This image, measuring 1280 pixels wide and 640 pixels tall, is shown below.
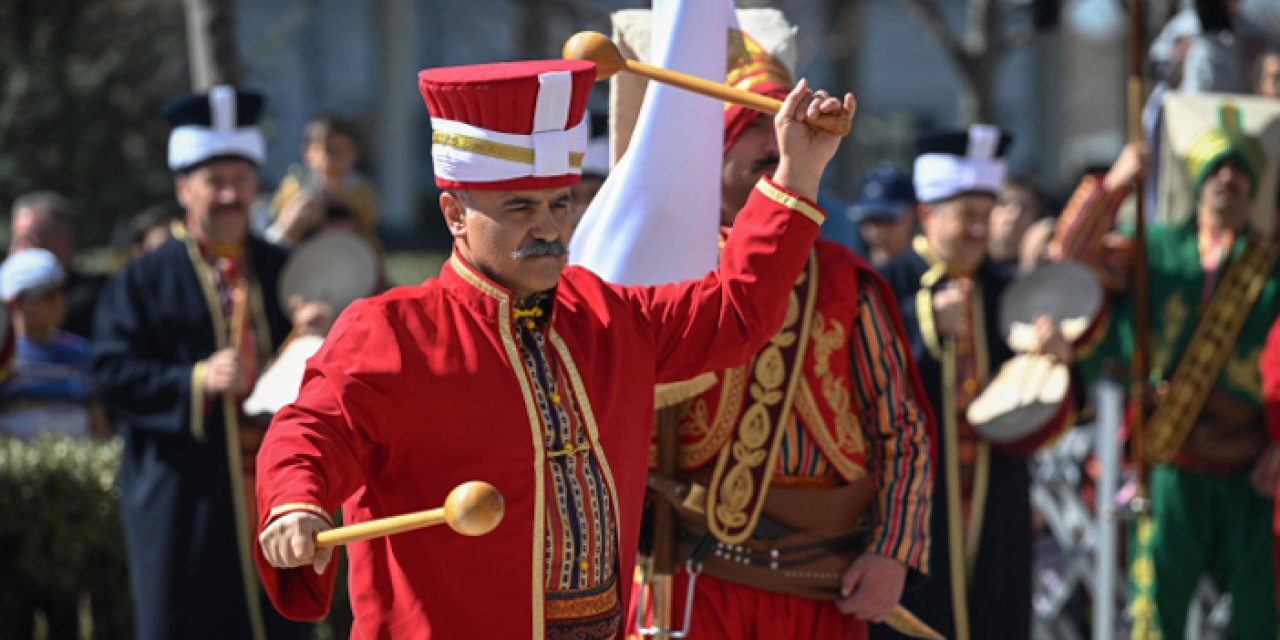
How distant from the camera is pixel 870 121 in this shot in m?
27.2

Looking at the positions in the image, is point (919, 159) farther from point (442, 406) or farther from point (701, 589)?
point (442, 406)

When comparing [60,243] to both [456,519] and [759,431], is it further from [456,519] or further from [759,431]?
[456,519]

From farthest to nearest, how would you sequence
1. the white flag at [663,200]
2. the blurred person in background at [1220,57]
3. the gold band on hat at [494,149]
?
the blurred person in background at [1220,57]
the white flag at [663,200]
the gold band on hat at [494,149]

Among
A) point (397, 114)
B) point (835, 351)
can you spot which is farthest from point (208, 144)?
point (397, 114)

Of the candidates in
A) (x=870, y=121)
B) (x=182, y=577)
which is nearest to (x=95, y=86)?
(x=182, y=577)

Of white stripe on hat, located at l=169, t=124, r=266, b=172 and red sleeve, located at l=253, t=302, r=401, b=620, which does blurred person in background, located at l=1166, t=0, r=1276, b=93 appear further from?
red sleeve, located at l=253, t=302, r=401, b=620

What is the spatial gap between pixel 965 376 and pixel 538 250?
3160 millimetres

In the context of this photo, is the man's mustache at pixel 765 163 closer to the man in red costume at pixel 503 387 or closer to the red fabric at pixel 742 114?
the red fabric at pixel 742 114

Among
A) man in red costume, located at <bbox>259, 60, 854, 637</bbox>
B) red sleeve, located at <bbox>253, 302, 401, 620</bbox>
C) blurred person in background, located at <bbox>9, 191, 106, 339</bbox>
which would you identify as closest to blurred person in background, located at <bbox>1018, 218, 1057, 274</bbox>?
blurred person in background, located at <bbox>9, 191, 106, 339</bbox>

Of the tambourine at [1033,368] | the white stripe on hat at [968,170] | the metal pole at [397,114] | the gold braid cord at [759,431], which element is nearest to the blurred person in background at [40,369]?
the white stripe on hat at [968,170]

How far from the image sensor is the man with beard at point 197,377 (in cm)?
631

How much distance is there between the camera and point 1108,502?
7.34 m

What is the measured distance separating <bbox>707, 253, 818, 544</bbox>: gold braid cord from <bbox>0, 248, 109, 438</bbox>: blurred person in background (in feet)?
16.6

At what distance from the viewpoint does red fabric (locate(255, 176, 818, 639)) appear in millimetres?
3416
